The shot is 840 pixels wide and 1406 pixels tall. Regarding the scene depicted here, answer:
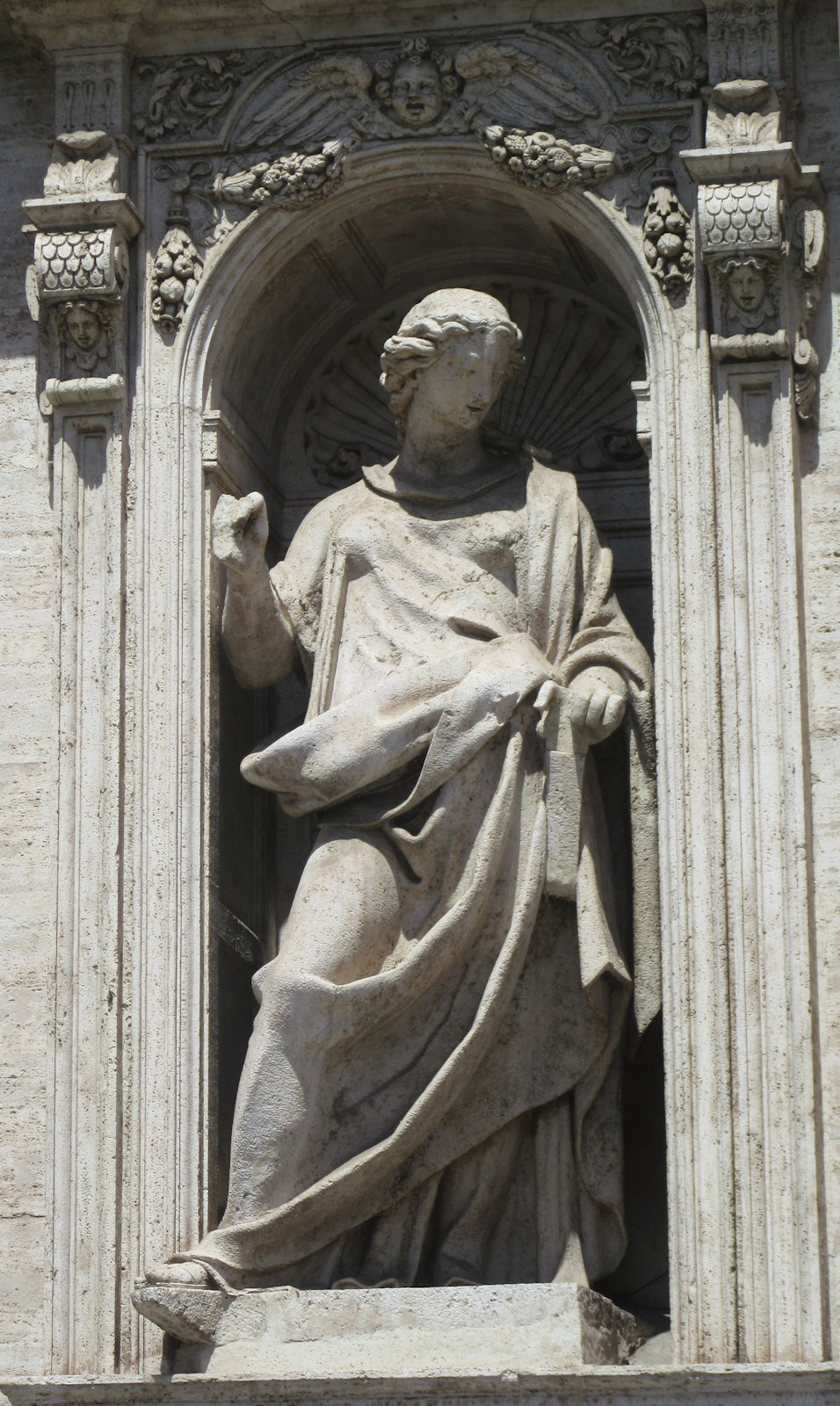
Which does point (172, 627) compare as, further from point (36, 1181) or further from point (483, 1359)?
Answer: point (483, 1359)

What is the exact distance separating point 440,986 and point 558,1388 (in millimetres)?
1259

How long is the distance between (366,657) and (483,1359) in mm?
2079

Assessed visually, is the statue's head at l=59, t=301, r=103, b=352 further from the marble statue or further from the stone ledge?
the stone ledge

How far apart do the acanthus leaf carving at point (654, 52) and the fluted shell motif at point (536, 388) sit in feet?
2.79

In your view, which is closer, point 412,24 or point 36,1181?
point 36,1181

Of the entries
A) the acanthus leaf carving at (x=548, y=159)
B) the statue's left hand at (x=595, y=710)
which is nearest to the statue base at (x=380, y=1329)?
the statue's left hand at (x=595, y=710)

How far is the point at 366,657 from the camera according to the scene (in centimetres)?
962

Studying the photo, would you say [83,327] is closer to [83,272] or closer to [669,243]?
[83,272]

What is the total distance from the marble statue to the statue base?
0.12m

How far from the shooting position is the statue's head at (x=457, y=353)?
32.1 feet

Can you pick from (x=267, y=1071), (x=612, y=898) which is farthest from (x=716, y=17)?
(x=267, y=1071)

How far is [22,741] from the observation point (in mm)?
9844

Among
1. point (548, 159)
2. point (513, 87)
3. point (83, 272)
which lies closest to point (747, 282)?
point (548, 159)

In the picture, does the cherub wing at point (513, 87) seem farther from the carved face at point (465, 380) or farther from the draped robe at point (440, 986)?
the draped robe at point (440, 986)
